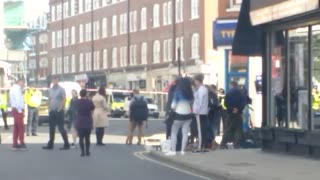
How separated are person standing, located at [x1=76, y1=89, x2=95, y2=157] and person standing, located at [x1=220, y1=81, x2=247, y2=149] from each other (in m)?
3.39

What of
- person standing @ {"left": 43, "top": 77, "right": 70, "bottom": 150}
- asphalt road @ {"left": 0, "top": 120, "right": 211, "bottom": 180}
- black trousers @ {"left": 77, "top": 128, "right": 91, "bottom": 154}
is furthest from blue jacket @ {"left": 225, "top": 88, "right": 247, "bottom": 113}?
person standing @ {"left": 43, "top": 77, "right": 70, "bottom": 150}

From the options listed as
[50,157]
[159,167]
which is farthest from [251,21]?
[50,157]

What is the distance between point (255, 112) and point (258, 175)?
17293 mm

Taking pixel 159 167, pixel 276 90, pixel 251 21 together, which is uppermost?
pixel 251 21

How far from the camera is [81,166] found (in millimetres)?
17562

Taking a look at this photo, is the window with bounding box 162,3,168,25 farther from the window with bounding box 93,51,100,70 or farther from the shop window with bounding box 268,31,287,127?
the shop window with bounding box 268,31,287,127

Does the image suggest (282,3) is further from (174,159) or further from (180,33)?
(180,33)

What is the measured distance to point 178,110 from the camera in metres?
19.4

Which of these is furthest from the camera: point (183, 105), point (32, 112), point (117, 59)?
point (117, 59)

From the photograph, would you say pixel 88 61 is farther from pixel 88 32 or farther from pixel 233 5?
pixel 233 5

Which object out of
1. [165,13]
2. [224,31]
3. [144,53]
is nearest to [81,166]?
[224,31]

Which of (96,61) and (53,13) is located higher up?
(53,13)

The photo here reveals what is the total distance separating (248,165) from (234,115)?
471 centimetres

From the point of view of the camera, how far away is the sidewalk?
48.3 feet
